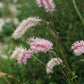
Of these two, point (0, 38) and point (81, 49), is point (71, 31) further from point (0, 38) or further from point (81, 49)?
point (0, 38)

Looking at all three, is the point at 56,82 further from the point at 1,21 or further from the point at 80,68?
the point at 1,21

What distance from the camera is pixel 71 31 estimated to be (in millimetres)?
2764

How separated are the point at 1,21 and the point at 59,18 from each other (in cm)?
415

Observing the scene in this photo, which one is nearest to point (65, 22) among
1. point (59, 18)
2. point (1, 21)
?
point (59, 18)

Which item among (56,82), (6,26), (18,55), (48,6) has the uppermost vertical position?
(48,6)

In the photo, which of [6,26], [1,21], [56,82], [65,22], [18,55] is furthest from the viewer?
[1,21]

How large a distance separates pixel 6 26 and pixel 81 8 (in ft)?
9.71

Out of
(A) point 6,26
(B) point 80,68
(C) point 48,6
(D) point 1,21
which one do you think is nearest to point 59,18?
(B) point 80,68

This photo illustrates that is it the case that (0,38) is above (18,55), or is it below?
below

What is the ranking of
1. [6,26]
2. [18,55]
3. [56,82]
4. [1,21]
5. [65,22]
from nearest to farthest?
[18,55]
[56,82]
[65,22]
[6,26]
[1,21]

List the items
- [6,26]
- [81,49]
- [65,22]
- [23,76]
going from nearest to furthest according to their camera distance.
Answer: [81,49], [23,76], [65,22], [6,26]

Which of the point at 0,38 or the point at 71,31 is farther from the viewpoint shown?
the point at 0,38

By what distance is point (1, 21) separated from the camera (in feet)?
22.4

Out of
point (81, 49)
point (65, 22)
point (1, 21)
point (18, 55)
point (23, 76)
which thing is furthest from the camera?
point (1, 21)
